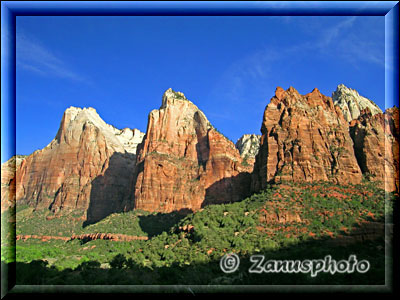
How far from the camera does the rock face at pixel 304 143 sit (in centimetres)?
7544

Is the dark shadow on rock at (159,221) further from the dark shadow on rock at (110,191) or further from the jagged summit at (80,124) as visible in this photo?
the jagged summit at (80,124)

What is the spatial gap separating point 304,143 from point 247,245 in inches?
1106

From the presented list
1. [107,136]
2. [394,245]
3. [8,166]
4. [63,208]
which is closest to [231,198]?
[63,208]

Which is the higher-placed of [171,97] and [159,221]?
[171,97]

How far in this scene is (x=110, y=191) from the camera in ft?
440

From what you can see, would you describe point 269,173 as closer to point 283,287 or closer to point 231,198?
point 231,198

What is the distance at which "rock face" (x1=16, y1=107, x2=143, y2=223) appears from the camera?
428ft

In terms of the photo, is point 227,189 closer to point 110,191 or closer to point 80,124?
point 110,191

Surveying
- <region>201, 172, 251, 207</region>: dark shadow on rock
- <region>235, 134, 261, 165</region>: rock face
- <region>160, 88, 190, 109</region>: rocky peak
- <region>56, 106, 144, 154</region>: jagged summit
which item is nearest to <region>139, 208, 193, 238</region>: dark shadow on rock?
<region>201, 172, 251, 207</region>: dark shadow on rock

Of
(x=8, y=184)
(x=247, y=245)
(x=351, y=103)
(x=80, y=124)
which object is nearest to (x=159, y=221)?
(x=247, y=245)

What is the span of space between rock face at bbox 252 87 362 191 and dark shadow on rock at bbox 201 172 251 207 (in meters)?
19.1
